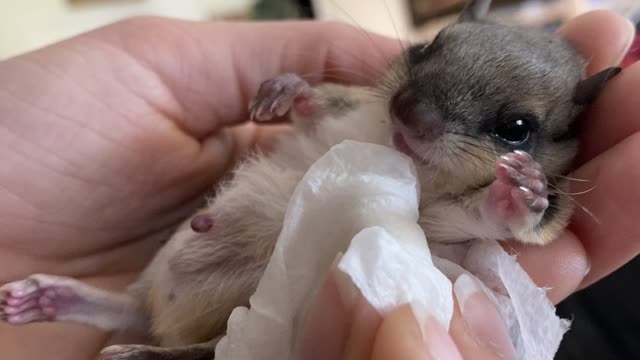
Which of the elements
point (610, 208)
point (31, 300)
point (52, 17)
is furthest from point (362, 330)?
point (52, 17)

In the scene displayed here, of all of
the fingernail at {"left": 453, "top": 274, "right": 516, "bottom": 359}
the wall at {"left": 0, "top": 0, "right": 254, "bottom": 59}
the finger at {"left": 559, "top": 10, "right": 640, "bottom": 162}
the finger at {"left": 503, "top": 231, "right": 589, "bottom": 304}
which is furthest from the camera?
the wall at {"left": 0, "top": 0, "right": 254, "bottom": 59}

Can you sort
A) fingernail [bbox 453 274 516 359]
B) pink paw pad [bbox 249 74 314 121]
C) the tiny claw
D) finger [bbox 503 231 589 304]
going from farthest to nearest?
1. pink paw pad [bbox 249 74 314 121]
2. the tiny claw
3. finger [bbox 503 231 589 304]
4. fingernail [bbox 453 274 516 359]

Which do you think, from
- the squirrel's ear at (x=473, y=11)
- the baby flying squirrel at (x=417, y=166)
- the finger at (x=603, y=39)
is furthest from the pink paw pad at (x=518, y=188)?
the squirrel's ear at (x=473, y=11)

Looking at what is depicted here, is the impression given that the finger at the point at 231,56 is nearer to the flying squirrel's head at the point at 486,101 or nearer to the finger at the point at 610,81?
the flying squirrel's head at the point at 486,101

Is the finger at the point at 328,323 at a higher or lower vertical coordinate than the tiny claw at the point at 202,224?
higher

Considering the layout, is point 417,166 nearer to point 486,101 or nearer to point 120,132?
point 486,101

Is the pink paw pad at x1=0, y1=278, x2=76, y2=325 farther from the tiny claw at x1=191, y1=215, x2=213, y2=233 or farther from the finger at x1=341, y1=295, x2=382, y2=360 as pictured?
the finger at x1=341, y1=295, x2=382, y2=360

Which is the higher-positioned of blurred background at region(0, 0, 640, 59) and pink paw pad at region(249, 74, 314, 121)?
pink paw pad at region(249, 74, 314, 121)

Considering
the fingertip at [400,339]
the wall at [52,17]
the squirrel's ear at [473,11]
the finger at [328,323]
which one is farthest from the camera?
the wall at [52,17]

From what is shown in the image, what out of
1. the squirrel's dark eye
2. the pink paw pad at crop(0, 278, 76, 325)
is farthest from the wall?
the squirrel's dark eye
